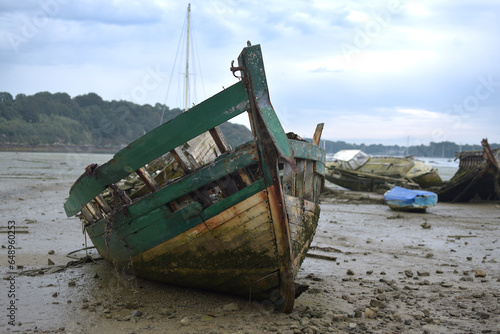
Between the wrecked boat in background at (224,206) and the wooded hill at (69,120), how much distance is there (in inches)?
2579

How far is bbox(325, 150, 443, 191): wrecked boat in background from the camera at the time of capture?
21.0 meters

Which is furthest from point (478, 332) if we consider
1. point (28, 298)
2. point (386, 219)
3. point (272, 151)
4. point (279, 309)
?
point (386, 219)

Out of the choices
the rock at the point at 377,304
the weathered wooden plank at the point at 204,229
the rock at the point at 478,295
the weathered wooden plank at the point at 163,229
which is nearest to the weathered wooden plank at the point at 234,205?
the weathered wooden plank at the point at 204,229

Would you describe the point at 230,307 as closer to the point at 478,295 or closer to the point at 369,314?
the point at 369,314

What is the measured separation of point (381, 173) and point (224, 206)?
1961 centimetres

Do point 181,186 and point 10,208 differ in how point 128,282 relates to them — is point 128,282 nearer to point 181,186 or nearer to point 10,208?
point 181,186

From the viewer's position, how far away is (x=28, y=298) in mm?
5125

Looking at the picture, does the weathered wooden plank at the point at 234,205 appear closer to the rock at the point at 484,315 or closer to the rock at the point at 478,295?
the rock at the point at 484,315

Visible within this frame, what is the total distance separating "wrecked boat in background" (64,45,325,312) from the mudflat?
36 cm

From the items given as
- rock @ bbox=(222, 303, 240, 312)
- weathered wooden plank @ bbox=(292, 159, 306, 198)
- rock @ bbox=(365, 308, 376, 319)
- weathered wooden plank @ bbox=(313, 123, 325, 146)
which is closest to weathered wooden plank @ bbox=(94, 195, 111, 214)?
rock @ bbox=(222, 303, 240, 312)

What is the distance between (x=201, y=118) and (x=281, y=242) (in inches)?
61.7

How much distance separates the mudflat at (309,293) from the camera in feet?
14.4

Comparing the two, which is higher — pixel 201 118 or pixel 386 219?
pixel 201 118

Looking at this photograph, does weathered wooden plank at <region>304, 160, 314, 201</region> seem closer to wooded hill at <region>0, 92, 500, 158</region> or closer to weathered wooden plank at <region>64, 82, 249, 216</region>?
weathered wooden plank at <region>64, 82, 249, 216</region>
